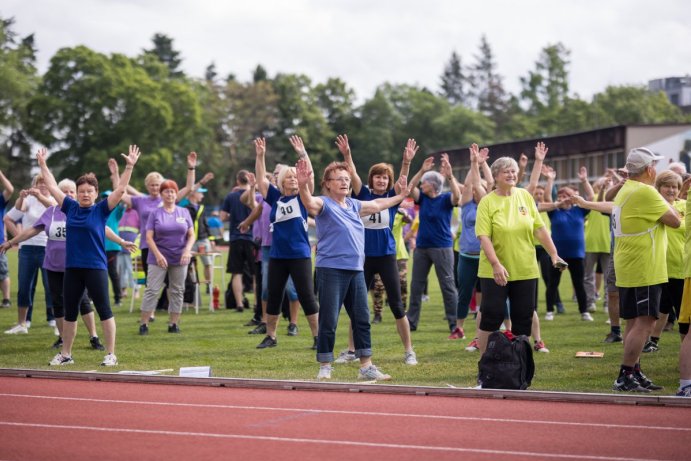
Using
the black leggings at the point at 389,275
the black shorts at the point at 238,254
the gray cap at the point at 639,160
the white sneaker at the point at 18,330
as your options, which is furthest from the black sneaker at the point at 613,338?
the white sneaker at the point at 18,330

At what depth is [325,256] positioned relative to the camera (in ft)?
34.3

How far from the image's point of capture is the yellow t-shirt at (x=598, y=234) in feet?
60.0

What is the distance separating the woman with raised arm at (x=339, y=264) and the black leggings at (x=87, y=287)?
2680 mm

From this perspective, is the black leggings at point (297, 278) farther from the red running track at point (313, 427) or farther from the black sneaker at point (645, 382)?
the black sneaker at point (645, 382)

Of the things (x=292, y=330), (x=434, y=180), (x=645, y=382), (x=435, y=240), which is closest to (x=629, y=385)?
(x=645, y=382)

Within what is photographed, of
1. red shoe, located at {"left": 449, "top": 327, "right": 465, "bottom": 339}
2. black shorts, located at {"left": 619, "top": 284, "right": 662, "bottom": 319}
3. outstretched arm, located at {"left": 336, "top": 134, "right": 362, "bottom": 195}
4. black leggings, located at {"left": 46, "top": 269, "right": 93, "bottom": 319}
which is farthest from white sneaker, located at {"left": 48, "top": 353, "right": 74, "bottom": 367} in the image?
black shorts, located at {"left": 619, "top": 284, "right": 662, "bottom": 319}

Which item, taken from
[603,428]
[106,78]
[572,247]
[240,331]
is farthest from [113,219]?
[106,78]

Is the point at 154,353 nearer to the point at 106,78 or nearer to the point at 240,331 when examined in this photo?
the point at 240,331

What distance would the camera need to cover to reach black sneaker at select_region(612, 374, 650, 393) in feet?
Result: 31.9

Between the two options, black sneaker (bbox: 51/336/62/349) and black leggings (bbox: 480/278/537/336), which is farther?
black sneaker (bbox: 51/336/62/349)

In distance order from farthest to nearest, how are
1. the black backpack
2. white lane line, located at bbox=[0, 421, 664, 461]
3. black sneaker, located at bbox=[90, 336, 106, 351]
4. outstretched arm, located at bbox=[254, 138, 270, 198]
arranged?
Answer: 1. black sneaker, located at bbox=[90, 336, 106, 351]
2. outstretched arm, located at bbox=[254, 138, 270, 198]
3. the black backpack
4. white lane line, located at bbox=[0, 421, 664, 461]

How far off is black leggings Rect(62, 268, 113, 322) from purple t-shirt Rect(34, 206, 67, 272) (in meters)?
0.70

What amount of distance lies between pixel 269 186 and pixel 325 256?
102 inches

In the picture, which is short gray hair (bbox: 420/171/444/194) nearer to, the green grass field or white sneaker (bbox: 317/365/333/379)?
the green grass field
